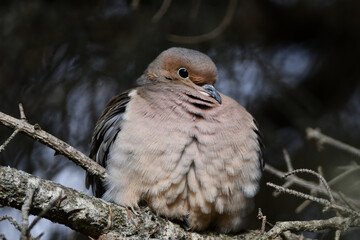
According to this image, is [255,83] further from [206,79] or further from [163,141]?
[163,141]

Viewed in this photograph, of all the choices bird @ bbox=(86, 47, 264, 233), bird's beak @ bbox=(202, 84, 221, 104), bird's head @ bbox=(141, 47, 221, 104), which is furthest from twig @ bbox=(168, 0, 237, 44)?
bird @ bbox=(86, 47, 264, 233)

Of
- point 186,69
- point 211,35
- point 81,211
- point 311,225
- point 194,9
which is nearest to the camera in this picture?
point 81,211

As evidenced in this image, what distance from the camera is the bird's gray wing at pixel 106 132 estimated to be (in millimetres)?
2947

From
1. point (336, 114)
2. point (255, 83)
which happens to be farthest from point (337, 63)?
point (255, 83)

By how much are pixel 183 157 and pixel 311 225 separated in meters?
0.77

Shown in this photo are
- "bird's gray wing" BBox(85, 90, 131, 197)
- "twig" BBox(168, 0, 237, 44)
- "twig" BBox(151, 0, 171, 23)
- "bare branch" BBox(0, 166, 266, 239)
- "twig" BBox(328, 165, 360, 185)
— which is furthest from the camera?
"twig" BBox(168, 0, 237, 44)

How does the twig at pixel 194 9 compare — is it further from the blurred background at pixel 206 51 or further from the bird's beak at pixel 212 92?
the bird's beak at pixel 212 92

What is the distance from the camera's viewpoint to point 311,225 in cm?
266

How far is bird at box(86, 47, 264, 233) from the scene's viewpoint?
267 centimetres

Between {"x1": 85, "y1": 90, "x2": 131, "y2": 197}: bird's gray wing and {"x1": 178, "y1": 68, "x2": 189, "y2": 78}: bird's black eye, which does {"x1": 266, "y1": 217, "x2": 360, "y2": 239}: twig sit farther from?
{"x1": 178, "y1": 68, "x2": 189, "y2": 78}: bird's black eye

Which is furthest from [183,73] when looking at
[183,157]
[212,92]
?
[183,157]

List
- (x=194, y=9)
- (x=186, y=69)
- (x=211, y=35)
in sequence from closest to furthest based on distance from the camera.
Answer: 1. (x=186, y=69)
2. (x=211, y=35)
3. (x=194, y=9)

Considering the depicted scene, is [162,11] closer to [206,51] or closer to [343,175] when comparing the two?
[206,51]

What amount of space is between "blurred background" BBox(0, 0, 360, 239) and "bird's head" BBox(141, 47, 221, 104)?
0.55 metres
